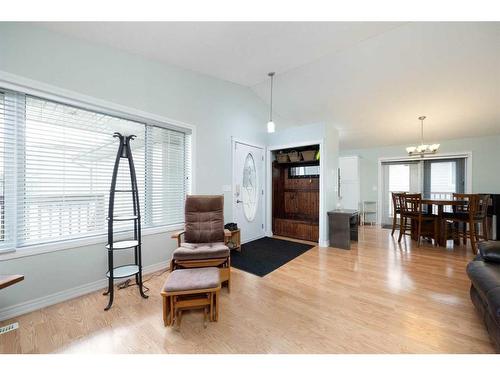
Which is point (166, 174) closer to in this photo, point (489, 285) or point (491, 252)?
point (489, 285)

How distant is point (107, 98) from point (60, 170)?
36.4 inches

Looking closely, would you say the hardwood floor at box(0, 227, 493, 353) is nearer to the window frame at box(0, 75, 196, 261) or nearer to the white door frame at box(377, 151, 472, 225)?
the window frame at box(0, 75, 196, 261)

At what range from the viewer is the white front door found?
382 centimetres

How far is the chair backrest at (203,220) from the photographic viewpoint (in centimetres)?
255

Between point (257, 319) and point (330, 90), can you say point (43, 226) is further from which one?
point (330, 90)

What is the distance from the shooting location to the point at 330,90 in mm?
3723

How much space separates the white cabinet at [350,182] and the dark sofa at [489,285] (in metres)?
4.14

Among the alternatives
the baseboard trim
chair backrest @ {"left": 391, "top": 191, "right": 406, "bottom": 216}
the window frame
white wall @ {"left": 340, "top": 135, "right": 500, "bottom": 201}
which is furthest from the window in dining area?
the baseboard trim

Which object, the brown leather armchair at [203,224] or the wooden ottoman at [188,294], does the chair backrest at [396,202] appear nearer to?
the brown leather armchair at [203,224]

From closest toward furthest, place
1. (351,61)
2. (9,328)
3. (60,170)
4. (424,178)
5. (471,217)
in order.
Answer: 1. (9,328)
2. (60,170)
3. (351,61)
4. (471,217)
5. (424,178)

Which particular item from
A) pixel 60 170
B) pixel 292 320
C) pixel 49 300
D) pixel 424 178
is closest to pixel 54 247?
pixel 49 300

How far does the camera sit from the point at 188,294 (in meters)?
1.64

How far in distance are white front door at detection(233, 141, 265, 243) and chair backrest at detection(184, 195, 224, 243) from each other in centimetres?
114
